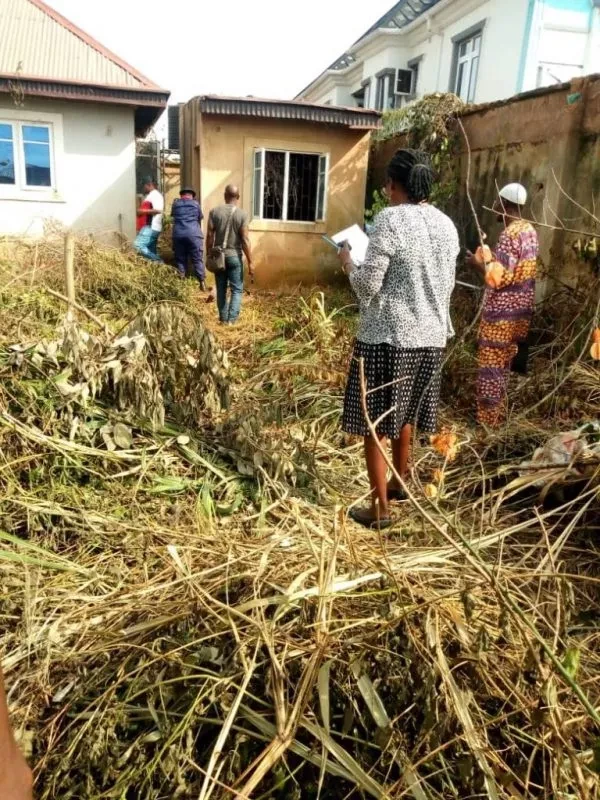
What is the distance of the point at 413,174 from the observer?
249 cm

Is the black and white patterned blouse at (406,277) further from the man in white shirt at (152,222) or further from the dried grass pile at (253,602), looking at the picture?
the man in white shirt at (152,222)

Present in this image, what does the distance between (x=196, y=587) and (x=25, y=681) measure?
61 centimetres

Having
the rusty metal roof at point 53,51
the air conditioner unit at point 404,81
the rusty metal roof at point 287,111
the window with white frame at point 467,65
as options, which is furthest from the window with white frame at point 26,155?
the air conditioner unit at point 404,81

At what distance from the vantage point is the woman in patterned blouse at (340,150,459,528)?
249 centimetres

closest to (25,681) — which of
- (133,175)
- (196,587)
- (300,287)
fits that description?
(196,587)

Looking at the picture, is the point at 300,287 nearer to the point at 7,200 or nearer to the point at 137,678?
the point at 7,200

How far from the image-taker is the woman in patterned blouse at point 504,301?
12.0ft

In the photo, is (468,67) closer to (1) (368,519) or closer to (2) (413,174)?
(2) (413,174)

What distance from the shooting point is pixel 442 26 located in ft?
43.5

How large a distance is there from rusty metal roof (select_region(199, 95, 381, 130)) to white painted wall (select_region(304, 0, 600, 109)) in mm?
4192

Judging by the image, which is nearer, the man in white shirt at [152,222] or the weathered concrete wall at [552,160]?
the weathered concrete wall at [552,160]

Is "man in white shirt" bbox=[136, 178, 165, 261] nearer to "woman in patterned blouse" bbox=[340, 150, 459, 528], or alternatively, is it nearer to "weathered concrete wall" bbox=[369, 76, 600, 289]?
"weathered concrete wall" bbox=[369, 76, 600, 289]

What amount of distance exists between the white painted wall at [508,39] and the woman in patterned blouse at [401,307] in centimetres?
1035

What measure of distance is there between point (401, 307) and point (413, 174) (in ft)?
1.78
